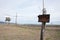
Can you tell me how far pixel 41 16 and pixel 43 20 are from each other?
194 mm

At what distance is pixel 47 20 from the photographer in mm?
6773

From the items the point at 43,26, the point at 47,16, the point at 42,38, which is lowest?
the point at 42,38

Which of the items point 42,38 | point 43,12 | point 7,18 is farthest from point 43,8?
point 7,18

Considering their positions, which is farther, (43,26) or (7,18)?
(7,18)

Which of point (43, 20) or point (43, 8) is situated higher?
point (43, 8)

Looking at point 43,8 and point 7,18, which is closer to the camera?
point 43,8

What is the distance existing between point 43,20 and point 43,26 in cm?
29

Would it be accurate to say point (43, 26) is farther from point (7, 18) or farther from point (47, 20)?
point (7, 18)

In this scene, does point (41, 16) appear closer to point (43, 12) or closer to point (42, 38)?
point (43, 12)

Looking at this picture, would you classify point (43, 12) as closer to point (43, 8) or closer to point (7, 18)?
point (43, 8)

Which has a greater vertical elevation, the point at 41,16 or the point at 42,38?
the point at 41,16

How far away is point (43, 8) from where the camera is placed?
22.2 ft

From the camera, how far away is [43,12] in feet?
22.3

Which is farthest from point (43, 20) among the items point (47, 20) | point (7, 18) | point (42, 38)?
point (7, 18)
